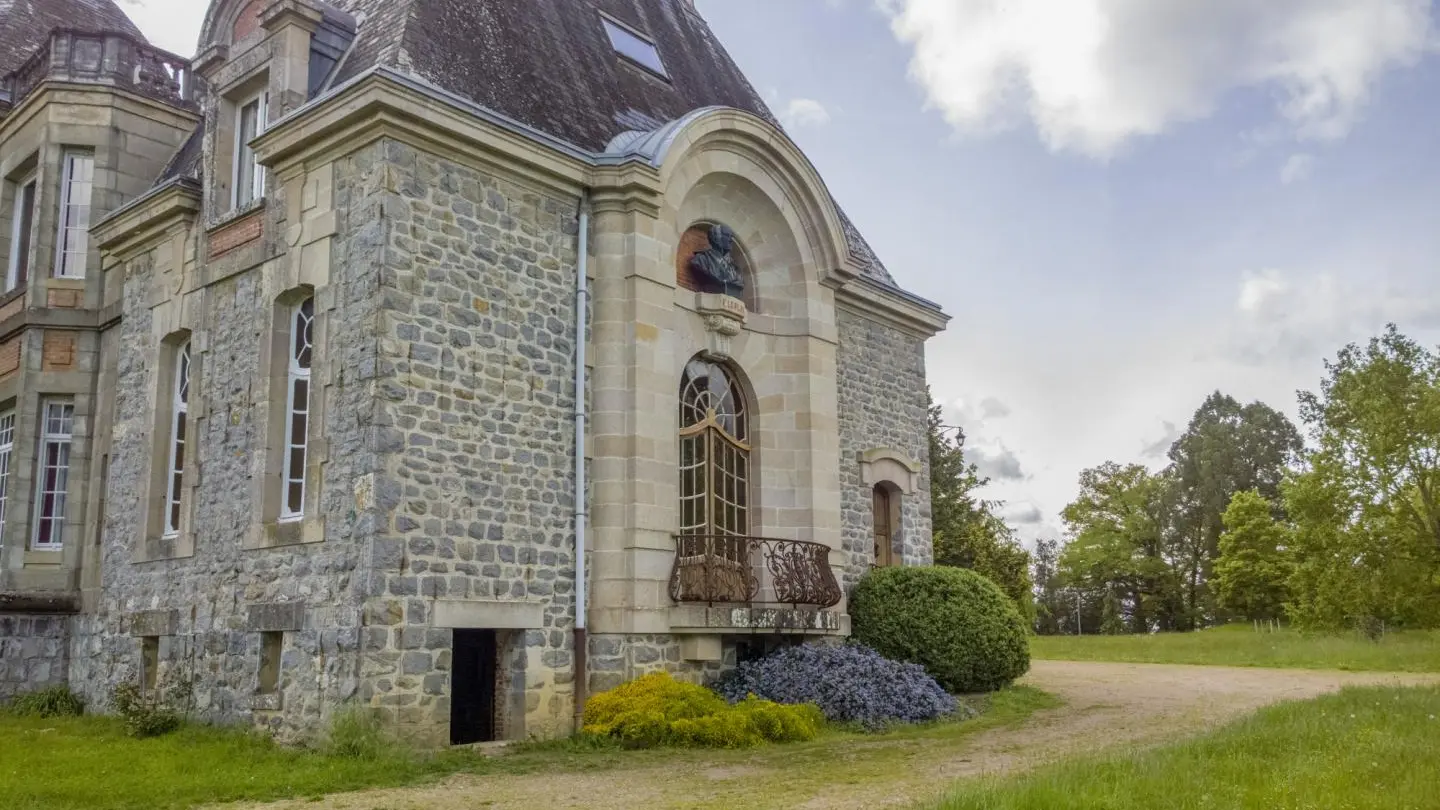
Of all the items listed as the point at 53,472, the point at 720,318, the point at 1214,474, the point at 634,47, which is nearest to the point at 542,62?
the point at 634,47

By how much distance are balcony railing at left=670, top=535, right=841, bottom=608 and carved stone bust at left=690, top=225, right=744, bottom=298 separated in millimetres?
3123

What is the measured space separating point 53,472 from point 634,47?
931 centimetres

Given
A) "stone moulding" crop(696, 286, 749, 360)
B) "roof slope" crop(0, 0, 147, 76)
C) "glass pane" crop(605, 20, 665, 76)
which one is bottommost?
"stone moulding" crop(696, 286, 749, 360)

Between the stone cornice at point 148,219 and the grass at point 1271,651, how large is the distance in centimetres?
2037

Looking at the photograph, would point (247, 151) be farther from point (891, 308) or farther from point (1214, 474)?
point (1214, 474)

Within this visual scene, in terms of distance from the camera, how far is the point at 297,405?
1194 centimetres

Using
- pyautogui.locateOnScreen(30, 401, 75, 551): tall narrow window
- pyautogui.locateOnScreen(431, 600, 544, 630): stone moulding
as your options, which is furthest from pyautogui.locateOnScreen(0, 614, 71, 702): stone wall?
pyautogui.locateOnScreen(431, 600, 544, 630): stone moulding

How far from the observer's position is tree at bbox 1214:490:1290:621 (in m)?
44.2

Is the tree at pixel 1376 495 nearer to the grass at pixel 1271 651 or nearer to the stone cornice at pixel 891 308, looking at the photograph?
the grass at pixel 1271 651

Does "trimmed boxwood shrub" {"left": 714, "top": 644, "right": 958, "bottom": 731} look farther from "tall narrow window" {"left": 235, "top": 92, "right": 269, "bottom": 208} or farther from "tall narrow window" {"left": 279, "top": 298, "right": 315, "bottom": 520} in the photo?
"tall narrow window" {"left": 235, "top": 92, "right": 269, "bottom": 208}

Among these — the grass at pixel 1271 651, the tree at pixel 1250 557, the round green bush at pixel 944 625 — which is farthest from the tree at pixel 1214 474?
the round green bush at pixel 944 625

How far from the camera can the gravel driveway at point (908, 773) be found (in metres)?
8.00

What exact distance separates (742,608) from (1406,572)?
702 inches

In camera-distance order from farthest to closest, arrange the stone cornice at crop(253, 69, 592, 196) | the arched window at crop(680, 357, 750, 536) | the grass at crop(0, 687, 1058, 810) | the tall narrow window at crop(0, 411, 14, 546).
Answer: the tall narrow window at crop(0, 411, 14, 546)
the arched window at crop(680, 357, 750, 536)
the stone cornice at crop(253, 69, 592, 196)
the grass at crop(0, 687, 1058, 810)
